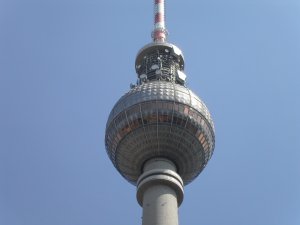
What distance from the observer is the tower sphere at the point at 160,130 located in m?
Answer: 61.1

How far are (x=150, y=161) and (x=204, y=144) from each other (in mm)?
7106

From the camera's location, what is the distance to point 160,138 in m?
60.9

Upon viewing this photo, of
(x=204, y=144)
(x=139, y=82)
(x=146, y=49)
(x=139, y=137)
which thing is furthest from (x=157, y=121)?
(x=146, y=49)

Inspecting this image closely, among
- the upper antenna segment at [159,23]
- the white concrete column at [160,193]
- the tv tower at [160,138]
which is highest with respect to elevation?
the upper antenna segment at [159,23]

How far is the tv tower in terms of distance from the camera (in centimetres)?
5847

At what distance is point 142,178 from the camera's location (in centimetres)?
5866

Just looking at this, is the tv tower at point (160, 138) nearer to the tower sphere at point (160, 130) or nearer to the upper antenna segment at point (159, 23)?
the tower sphere at point (160, 130)

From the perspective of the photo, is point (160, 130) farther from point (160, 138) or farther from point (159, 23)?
point (159, 23)

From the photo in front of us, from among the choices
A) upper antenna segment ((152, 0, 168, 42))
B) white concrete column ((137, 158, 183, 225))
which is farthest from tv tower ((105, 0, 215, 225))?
upper antenna segment ((152, 0, 168, 42))

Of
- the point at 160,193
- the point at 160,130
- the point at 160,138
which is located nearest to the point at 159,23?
the point at 160,130

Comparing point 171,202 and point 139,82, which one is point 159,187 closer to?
point 171,202

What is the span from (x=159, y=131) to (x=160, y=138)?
0.84 meters

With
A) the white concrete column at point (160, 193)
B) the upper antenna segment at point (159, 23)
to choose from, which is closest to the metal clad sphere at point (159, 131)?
the white concrete column at point (160, 193)

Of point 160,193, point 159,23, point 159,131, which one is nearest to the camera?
point 160,193
